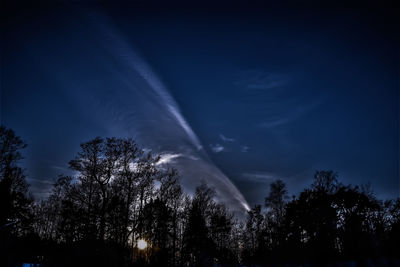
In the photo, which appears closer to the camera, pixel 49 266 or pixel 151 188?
pixel 49 266

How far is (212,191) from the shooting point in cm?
3544

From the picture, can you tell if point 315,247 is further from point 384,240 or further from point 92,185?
point 92,185

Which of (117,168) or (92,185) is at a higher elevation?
(117,168)

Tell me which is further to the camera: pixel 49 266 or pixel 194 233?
pixel 194 233

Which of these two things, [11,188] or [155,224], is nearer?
[11,188]

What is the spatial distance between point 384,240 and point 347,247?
11.7ft

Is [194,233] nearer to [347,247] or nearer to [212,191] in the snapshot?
[212,191]

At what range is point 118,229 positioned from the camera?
25.9m

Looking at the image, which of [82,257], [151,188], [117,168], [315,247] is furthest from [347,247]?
[117,168]

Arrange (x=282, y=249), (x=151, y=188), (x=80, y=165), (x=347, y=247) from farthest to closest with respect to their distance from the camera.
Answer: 1. (x=151, y=188)
2. (x=80, y=165)
3. (x=282, y=249)
4. (x=347, y=247)

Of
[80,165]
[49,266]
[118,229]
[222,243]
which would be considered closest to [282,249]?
[49,266]

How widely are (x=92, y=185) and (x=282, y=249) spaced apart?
64.9 feet

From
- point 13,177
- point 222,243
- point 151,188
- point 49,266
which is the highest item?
point 13,177

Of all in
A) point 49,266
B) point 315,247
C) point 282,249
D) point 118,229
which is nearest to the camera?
point 49,266
